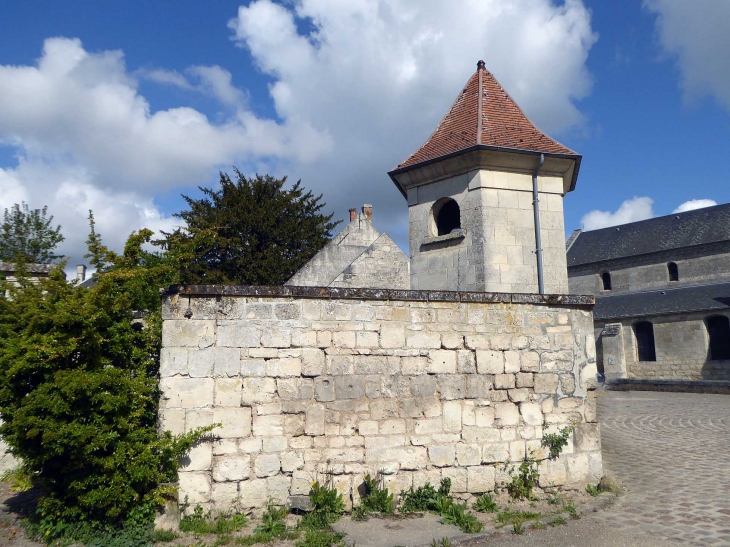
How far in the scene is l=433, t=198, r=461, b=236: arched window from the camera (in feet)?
28.7

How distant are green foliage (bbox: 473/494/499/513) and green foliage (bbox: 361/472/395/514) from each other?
0.94 metres

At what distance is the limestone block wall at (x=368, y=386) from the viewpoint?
5414 millimetres

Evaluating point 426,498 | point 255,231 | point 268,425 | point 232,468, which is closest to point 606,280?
point 255,231

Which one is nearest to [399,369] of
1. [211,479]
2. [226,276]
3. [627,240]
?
[211,479]

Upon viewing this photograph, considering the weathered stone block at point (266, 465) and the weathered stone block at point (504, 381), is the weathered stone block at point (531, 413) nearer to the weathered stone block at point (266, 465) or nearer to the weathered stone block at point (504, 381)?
the weathered stone block at point (504, 381)

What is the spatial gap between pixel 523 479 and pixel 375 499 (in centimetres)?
176

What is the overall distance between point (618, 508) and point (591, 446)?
0.73 m

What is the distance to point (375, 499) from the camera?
5.59m

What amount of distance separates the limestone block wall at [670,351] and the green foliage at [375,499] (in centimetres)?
2444

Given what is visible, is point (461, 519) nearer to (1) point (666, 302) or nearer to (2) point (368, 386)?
(2) point (368, 386)

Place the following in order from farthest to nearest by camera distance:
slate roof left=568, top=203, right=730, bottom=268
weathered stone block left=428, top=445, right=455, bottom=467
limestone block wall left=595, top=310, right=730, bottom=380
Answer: slate roof left=568, top=203, right=730, bottom=268 → limestone block wall left=595, top=310, right=730, bottom=380 → weathered stone block left=428, top=445, right=455, bottom=467

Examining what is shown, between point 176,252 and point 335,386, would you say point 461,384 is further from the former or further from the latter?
point 176,252

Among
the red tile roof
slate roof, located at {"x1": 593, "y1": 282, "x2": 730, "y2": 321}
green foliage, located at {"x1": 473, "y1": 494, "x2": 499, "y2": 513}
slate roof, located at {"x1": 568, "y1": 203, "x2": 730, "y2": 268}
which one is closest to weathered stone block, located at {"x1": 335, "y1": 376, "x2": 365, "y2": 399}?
green foliage, located at {"x1": 473, "y1": 494, "x2": 499, "y2": 513}

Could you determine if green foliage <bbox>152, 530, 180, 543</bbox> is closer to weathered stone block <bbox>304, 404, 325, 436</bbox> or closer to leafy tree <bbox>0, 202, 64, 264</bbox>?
weathered stone block <bbox>304, 404, 325, 436</bbox>
